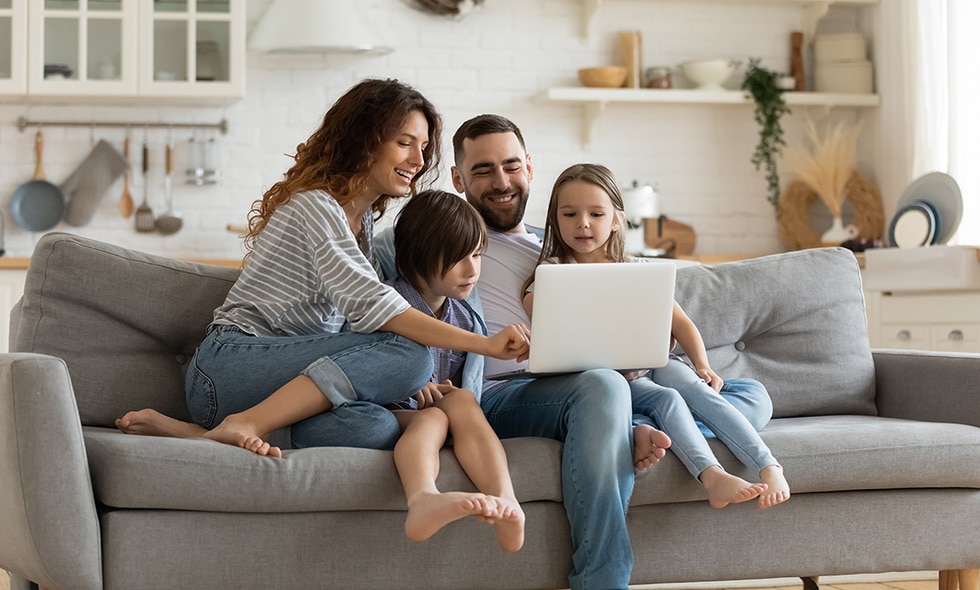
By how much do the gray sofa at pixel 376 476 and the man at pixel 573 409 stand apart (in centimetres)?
6

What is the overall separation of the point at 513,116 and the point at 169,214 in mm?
1464

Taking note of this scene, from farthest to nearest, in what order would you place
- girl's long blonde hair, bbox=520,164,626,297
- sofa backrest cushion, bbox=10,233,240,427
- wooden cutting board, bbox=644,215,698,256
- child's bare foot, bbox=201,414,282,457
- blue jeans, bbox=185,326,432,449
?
1. wooden cutting board, bbox=644,215,698,256
2. girl's long blonde hair, bbox=520,164,626,297
3. sofa backrest cushion, bbox=10,233,240,427
4. blue jeans, bbox=185,326,432,449
5. child's bare foot, bbox=201,414,282,457

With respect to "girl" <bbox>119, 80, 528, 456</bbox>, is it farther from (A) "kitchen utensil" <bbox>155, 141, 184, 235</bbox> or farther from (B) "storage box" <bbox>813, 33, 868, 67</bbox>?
(B) "storage box" <bbox>813, 33, 868, 67</bbox>

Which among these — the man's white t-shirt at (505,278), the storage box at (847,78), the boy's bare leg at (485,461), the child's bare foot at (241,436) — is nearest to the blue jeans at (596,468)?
the boy's bare leg at (485,461)

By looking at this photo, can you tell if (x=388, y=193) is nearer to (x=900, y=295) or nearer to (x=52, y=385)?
(x=52, y=385)

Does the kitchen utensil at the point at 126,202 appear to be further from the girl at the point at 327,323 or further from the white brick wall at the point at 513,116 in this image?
the girl at the point at 327,323

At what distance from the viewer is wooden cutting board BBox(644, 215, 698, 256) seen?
4.78 meters

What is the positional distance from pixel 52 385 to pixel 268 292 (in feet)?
1.59

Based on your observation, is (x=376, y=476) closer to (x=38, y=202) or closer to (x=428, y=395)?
Result: (x=428, y=395)

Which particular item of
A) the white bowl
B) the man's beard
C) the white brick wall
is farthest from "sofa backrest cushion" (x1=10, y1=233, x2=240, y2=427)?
the white bowl

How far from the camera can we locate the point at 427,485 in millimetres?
1771

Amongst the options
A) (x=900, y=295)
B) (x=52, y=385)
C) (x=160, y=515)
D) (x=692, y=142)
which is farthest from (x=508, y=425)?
(x=692, y=142)

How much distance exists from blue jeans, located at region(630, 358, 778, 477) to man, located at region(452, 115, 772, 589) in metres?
0.07

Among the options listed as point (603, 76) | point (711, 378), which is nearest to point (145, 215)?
point (603, 76)
